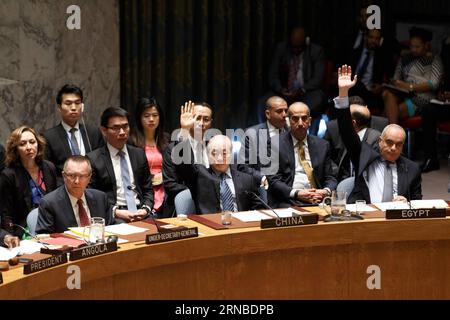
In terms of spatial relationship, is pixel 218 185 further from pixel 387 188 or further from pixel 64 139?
pixel 64 139

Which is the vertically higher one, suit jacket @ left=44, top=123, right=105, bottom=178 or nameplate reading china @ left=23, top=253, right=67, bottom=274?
suit jacket @ left=44, top=123, right=105, bottom=178

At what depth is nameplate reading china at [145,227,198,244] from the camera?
4.29 meters

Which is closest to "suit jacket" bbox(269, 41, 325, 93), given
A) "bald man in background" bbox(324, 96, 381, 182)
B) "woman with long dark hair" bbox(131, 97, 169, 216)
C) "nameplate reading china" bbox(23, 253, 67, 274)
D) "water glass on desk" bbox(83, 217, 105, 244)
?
"bald man in background" bbox(324, 96, 381, 182)

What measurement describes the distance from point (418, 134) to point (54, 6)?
342 centimetres

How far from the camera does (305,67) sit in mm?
8258

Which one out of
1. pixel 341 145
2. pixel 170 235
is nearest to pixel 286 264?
pixel 170 235

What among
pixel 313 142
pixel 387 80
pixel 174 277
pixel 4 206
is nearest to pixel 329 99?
pixel 387 80

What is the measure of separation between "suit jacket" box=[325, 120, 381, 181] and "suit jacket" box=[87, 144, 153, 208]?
130 centimetres

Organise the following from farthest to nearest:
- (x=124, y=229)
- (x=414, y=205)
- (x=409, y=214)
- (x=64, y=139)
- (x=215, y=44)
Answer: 1. (x=215, y=44)
2. (x=64, y=139)
3. (x=414, y=205)
4. (x=409, y=214)
5. (x=124, y=229)

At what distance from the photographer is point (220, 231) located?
4.53 m

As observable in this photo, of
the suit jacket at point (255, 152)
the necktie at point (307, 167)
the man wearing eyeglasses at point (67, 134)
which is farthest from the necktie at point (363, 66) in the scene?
the man wearing eyeglasses at point (67, 134)

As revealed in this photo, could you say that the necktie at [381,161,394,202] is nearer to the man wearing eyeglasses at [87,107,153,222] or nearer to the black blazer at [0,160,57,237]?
the man wearing eyeglasses at [87,107,153,222]

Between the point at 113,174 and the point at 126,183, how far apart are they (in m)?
0.10
